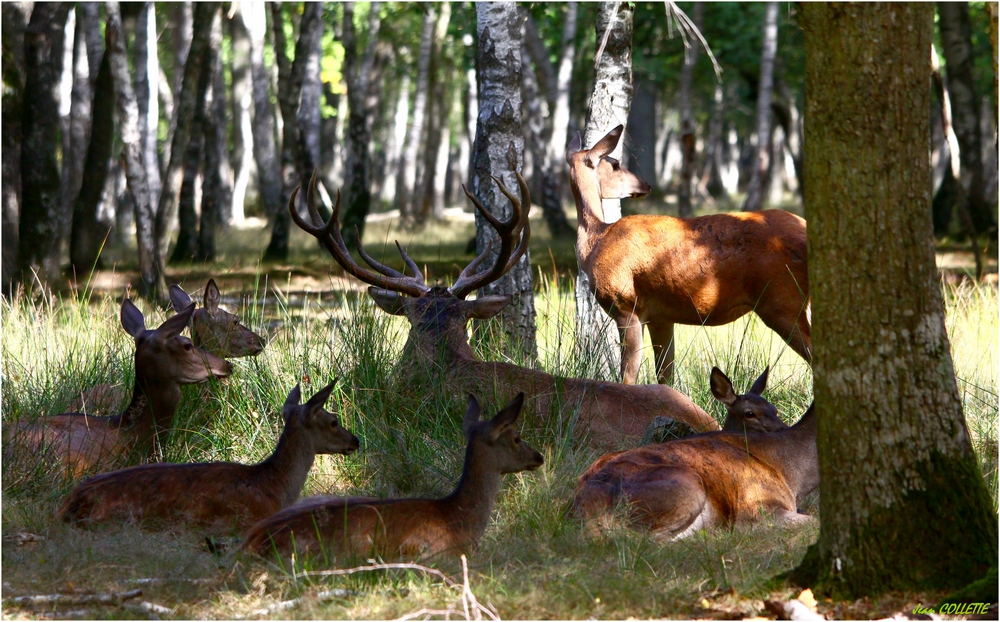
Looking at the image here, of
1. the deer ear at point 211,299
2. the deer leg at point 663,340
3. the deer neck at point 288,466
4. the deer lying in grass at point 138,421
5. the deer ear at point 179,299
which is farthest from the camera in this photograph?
the deer leg at point 663,340

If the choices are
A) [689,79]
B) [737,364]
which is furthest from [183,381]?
[689,79]

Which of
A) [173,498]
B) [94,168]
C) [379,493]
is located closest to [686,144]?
[94,168]

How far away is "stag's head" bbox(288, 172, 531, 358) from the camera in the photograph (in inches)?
257

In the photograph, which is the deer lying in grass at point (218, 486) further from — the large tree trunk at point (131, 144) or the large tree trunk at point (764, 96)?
the large tree trunk at point (764, 96)

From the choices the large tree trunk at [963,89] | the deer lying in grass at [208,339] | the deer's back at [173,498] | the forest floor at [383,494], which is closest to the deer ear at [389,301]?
the forest floor at [383,494]

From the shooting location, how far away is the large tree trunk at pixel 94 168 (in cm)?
1430

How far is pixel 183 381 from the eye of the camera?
19.2ft

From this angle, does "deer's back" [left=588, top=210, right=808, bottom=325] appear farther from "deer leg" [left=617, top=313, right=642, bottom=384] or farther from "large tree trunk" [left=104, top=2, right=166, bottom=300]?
"large tree trunk" [left=104, top=2, right=166, bottom=300]

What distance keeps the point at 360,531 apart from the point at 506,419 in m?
0.72

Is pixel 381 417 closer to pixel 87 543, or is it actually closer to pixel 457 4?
pixel 87 543

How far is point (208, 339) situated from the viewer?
7.09m

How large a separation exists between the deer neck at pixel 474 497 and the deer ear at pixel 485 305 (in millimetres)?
2265

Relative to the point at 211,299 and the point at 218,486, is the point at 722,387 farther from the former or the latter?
the point at 211,299

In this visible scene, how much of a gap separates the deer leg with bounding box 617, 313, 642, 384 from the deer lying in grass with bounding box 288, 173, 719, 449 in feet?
2.83
